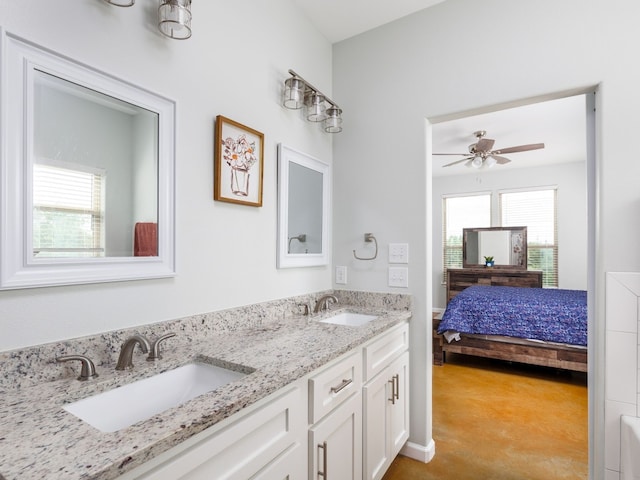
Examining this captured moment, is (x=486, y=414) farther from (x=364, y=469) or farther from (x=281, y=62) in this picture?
(x=281, y=62)

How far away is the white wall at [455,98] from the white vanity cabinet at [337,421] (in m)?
0.75

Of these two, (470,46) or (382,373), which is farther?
(470,46)

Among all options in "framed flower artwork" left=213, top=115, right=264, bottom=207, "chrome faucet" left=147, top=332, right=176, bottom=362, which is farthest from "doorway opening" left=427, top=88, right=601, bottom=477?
"chrome faucet" left=147, top=332, right=176, bottom=362

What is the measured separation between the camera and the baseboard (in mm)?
2018

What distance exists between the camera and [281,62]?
194 centimetres

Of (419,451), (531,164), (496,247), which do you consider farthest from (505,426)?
(531,164)

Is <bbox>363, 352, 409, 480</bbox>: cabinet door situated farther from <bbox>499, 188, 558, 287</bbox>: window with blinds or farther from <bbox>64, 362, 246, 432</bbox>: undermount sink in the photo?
<bbox>499, 188, 558, 287</bbox>: window with blinds

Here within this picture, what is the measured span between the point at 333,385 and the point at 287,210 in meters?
1.00

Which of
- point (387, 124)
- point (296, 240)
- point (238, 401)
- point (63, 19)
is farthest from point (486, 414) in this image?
point (63, 19)

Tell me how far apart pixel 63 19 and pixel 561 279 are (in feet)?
20.9

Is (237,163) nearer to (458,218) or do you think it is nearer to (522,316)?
(522,316)

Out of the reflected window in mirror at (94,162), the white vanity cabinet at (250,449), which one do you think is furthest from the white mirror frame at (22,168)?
the white vanity cabinet at (250,449)

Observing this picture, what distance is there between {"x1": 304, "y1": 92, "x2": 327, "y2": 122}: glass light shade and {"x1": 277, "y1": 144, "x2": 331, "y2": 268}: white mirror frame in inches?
8.9

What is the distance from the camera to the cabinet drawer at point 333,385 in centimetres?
117
